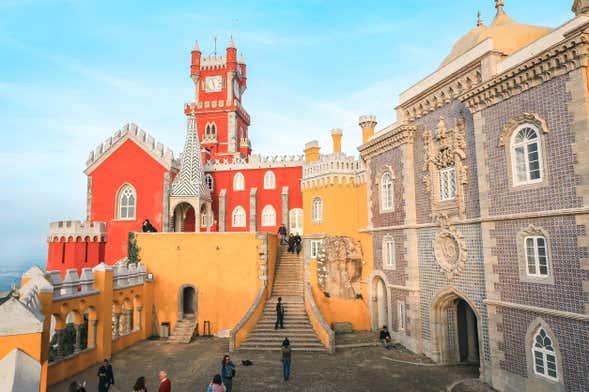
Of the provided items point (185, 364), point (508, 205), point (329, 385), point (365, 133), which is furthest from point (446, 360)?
point (365, 133)

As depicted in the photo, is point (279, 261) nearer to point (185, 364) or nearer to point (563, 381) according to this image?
point (185, 364)

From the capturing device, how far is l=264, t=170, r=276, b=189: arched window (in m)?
31.0

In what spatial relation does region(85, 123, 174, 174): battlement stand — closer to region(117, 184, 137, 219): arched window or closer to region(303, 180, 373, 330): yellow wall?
region(117, 184, 137, 219): arched window

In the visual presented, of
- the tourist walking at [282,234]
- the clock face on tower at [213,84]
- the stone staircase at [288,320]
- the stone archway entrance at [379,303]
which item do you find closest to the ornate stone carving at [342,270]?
the stone archway entrance at [379,303]

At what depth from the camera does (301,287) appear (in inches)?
852

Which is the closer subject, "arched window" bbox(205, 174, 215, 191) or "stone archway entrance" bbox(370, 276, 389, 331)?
"stone archway entrance" bbox(370, 276, 389, 331)

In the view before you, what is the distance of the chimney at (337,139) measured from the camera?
23467mm

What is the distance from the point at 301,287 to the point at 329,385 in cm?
910

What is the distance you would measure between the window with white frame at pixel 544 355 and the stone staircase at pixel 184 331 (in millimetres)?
14653

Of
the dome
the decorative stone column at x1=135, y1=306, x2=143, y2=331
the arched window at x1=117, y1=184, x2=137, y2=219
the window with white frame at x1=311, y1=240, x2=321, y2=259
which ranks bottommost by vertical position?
the decorative stone column at x1=135, y1=306, x2=143, y2=331

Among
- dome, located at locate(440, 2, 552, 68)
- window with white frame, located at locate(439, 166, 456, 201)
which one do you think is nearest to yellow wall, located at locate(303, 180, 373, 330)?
window with white frame, located at locate(439, 166, 456, 201)

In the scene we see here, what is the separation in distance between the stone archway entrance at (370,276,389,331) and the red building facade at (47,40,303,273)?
442 inches

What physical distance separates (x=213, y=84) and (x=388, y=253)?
28.8m

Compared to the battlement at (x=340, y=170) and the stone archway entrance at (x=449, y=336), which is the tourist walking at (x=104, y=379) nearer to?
the stone archway entrance at (x=449, y=336)
